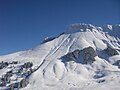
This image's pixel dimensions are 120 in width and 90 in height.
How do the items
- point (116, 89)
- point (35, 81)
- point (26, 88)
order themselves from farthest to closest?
1. point (35, 81)
2. point (26, 88)
3. point (116, 89)

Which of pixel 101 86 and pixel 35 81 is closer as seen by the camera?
pixel 101 86

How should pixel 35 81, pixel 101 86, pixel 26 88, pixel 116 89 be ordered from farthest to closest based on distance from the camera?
pixel 35 81
pixel 26 88
pixel 101 86
pixel 116 89

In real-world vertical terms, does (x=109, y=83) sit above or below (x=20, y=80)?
below

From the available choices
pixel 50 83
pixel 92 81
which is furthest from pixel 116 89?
pixel 50 83

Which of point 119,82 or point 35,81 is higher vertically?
point 35,81

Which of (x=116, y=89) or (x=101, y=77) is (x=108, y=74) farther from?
(x=116, y=89)

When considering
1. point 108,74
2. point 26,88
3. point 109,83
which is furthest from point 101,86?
point 26,88

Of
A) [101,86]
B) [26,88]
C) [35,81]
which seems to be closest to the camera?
[101,86]

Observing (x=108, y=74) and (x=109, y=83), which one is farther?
(x=108, y=74)

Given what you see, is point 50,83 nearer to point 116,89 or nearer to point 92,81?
point 92,81
